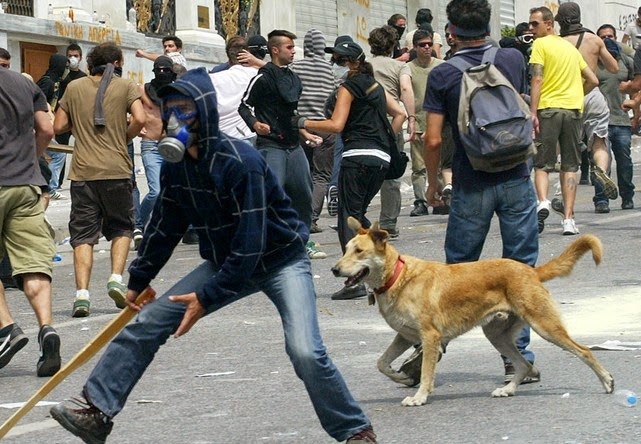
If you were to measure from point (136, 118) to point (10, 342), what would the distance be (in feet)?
9.93

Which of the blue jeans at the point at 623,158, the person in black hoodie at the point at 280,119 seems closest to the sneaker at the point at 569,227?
the blue jeans at the point at 623,158

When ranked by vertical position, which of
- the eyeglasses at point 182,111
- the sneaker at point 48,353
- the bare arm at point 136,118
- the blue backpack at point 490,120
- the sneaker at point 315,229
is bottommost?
the sneaker at point 315,229

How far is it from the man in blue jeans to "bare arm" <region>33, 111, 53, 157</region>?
10.1ft

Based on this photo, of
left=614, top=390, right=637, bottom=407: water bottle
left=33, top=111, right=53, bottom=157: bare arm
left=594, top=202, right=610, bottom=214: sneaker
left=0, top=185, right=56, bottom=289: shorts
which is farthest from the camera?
left=594, top=202, right=610, bottom=214: sneaker

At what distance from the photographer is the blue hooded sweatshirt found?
5.74 meters

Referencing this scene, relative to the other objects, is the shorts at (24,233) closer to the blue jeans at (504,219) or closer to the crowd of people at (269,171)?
the crowd of people at (269,171)

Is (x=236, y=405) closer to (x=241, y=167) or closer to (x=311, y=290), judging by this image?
(x=311, y=290)

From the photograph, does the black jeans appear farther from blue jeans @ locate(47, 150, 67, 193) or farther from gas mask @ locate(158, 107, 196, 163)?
blue jeans @ locate(47, 150, 67, 193)

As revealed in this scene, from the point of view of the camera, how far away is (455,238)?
7.85 meters

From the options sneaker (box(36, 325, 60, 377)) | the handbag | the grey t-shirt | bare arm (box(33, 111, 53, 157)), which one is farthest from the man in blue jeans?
the handbag

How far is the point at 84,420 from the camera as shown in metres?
5.98

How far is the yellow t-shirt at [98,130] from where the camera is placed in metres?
10.9

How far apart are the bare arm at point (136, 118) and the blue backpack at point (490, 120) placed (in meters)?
3.83

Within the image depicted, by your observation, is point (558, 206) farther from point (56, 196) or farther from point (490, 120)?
point (490, 120)
